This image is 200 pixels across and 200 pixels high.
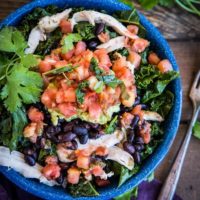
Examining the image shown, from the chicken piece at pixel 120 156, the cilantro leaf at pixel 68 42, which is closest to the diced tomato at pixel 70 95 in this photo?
the cilantro leaf at pixel 68 42

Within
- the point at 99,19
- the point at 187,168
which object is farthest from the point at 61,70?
the point at 187,168

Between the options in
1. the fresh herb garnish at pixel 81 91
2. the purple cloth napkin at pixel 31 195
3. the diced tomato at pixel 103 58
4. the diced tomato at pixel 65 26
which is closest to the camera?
the fresh herb garnish at pixel 81 91

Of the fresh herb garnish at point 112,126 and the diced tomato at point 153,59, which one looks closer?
the fresh herb garnish at point 112,126

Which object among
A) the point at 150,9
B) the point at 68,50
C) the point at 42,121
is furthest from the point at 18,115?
the point at 150,9

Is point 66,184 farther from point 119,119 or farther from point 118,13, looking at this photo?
point 118,13

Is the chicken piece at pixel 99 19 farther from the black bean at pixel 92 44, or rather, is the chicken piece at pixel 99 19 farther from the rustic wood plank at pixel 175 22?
the rustic wood plank at pixel 175 22

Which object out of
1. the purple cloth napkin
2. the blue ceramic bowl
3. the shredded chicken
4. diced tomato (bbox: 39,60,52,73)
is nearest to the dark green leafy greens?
the blue ceramic bowl

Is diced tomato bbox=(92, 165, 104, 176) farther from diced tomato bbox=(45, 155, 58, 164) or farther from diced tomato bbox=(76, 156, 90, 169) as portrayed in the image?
diced tomato bbox=(45, 155, 58, 164)

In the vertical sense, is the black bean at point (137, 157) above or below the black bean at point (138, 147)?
below
